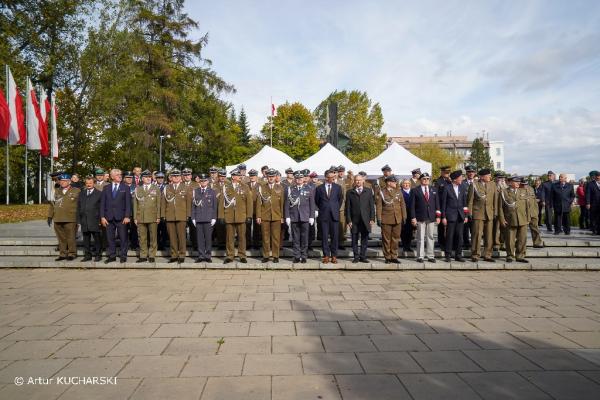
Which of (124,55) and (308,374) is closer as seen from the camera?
(308,374)

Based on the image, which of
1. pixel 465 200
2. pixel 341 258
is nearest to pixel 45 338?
pixel 341 258

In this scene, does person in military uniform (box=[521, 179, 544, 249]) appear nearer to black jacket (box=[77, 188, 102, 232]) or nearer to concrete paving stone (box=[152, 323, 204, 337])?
concrete paving stone (box=[152, 323, 204, 337])

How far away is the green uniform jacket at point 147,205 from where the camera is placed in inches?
364

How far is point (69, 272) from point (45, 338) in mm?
4741

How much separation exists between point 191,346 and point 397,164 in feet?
49.9

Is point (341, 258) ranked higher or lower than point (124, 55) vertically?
lower

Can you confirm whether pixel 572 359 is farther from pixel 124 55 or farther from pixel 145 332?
pixel 124 55

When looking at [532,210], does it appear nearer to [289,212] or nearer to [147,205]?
[289,212]

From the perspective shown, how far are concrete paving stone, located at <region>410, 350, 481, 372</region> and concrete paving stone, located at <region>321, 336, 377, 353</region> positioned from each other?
1.69 ft

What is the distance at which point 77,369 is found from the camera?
3.78 meters

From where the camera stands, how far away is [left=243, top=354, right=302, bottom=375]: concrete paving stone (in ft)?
12.0

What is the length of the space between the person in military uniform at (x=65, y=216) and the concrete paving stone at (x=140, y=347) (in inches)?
250

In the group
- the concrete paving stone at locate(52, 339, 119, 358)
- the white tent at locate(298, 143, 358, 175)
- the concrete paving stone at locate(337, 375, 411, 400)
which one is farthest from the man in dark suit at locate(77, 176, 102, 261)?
the white tent at locate(298, 143, 358, 175)

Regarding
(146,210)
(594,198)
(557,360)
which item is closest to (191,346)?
(557,360)
